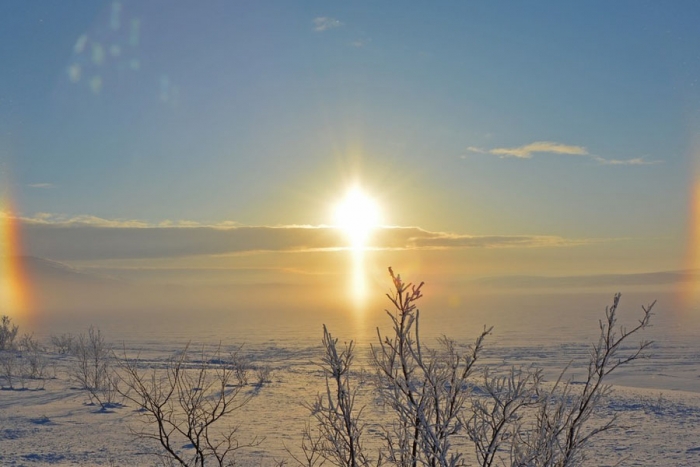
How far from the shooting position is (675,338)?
111 ft

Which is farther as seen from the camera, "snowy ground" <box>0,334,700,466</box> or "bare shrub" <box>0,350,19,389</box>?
"bare shrub" <box>0,350,19,389</box>

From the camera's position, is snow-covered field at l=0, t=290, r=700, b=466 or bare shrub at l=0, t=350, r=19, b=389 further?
bare shrub at l=0, t=350, r=19, b=389

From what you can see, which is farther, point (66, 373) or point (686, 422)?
point (66, 373)

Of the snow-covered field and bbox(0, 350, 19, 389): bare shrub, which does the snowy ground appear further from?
bbox(0, 350, 19, 389): bare shrub

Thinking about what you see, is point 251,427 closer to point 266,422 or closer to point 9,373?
point 266,422

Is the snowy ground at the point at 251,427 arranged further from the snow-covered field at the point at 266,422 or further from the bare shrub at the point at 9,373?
the bare shrub at the point at 9,373

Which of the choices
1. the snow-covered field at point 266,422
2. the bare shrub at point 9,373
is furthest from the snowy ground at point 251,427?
the bare shrub at point 9,373

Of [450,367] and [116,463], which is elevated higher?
[450,367]

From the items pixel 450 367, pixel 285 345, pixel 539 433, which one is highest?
pixel 450 367

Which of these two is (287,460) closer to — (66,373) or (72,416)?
(72,416)

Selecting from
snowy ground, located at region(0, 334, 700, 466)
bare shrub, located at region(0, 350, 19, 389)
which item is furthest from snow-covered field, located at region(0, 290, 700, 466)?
bare shrub, located at region(0, 350, 19, 389)

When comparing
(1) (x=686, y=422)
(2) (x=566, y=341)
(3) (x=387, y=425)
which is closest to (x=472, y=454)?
(3) (x=387, y=425)

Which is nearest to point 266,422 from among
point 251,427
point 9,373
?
point 251,427

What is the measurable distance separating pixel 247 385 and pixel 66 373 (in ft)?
19.0
